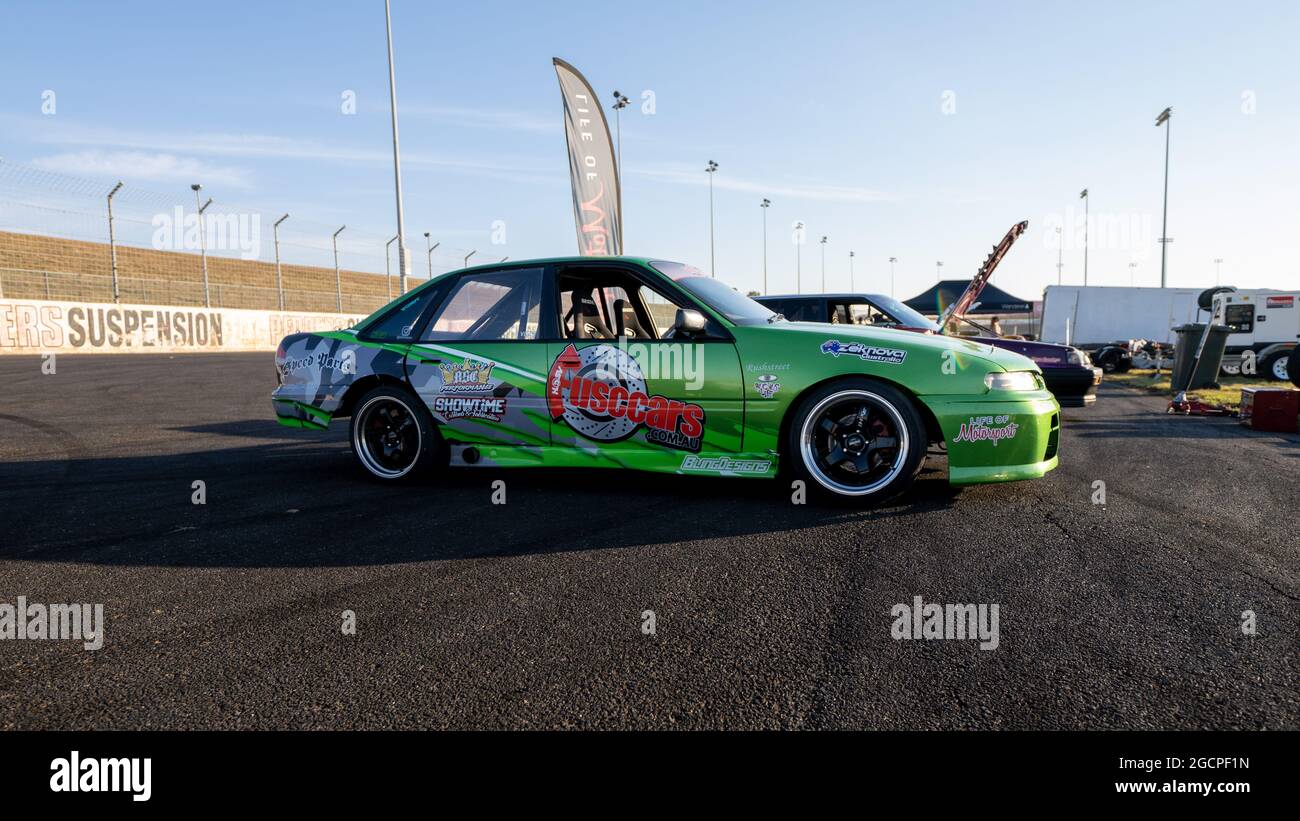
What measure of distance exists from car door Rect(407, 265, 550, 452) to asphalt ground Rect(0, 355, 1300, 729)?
440 millimetres

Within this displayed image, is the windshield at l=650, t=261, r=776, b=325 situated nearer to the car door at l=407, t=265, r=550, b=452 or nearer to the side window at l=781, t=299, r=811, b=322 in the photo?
the car door at l=407, t=265, r=550, b=452

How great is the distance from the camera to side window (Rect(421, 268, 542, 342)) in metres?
5.39

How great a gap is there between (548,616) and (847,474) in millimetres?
2414

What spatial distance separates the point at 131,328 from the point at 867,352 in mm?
27079

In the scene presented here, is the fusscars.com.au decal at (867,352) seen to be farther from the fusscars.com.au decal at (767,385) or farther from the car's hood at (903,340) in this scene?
the fusscars.com.au decal at (767,385)

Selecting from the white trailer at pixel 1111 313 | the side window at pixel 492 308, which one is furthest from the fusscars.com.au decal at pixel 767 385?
the white trailer at pixel 1111 313

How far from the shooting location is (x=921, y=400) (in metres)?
4.55

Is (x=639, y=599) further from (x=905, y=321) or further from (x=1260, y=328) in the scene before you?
(x=1260, y=328)

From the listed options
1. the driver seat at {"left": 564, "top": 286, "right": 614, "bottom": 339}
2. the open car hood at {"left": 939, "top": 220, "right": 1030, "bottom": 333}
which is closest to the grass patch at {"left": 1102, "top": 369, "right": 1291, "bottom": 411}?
the open car hood at {"left": 939, "top": 220, "right": 1030, "bottom": 333}

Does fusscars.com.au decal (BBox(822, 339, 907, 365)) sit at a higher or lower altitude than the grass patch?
higher

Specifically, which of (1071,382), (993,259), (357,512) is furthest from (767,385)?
(993,259)

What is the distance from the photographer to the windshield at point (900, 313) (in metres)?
8.86

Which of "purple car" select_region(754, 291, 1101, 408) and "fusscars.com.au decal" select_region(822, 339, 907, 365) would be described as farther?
"purple car" select_region(754, 291, 1101, 408)

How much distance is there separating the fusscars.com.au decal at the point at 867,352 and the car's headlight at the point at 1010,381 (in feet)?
1.63
